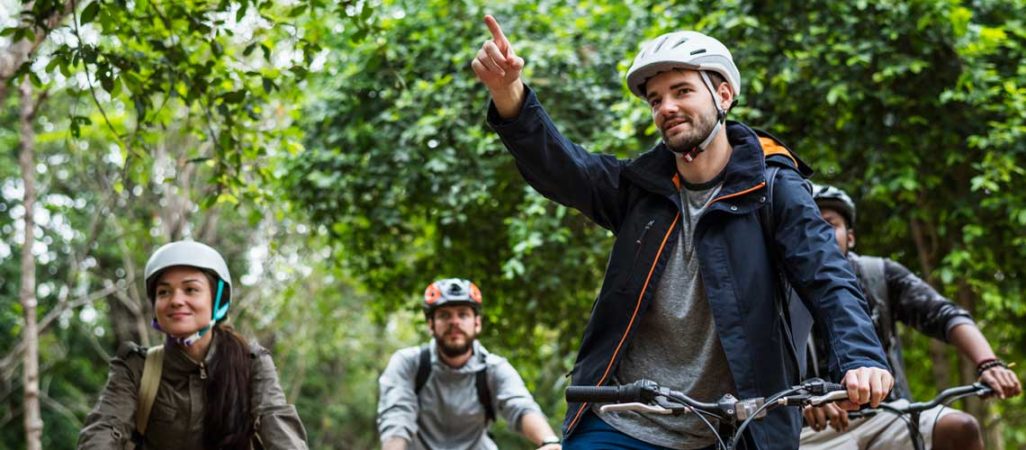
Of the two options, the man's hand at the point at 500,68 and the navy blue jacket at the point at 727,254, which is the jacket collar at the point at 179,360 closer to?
the navy blue jacket at the point at 727,254

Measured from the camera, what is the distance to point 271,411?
15.3ft

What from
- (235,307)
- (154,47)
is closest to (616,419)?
(154,47)

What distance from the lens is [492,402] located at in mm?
6445

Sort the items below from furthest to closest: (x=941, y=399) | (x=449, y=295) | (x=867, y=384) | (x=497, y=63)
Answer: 1. (x=449, y=295)
2. (x=941, y=399)
3. (x=497, y=63)
4. (x=867, y=384)

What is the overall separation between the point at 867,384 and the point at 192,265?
3309 mm

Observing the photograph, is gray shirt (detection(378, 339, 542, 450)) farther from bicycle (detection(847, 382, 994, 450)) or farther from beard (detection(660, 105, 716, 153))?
beard (detection(660, 105, 716, 153))

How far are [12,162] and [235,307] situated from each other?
6.87 metres

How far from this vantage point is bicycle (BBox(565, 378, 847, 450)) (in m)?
2.77

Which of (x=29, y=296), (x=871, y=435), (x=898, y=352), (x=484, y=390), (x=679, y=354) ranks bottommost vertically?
(x=871, y=435)

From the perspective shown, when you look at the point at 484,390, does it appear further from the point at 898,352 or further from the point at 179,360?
the point at 898,352

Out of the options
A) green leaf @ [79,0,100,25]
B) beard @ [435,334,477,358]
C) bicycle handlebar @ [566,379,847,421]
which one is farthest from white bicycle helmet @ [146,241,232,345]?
bicycle handlebar @ [566,379,847,421]

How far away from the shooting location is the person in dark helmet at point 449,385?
6328 mm

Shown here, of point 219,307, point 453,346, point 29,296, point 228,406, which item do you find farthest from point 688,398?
point 29,296

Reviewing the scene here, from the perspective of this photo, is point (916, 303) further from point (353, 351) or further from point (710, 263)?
point (353, 351)
